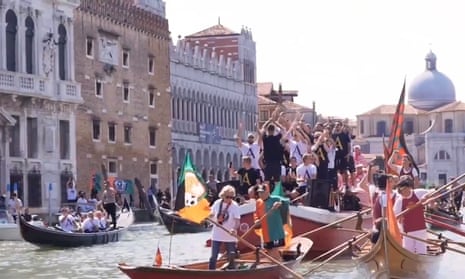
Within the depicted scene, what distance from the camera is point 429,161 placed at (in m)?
82.0

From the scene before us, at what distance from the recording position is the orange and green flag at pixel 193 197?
10594mm

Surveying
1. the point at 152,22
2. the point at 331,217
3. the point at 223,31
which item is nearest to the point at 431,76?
the point at 223,31

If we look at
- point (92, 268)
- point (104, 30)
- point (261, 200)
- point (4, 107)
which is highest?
point (104, 30)

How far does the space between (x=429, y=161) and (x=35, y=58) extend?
57.2 meters

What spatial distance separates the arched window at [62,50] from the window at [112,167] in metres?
4.29

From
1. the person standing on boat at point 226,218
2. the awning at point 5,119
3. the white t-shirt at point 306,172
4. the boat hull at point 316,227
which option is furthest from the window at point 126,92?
the person standing on boat at point 226,218

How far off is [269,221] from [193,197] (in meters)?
1.21

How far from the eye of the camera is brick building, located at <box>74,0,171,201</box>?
31.7 meters

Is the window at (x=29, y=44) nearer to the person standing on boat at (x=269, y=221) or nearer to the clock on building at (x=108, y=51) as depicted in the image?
the clock on building at (x=108, y=51)

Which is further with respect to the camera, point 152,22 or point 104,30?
point 152,22

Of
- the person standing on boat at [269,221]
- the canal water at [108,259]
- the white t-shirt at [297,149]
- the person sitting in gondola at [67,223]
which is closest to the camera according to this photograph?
the person standing on boat at [269,221]

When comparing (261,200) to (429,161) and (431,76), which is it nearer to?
(429,161)

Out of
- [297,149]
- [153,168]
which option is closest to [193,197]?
[297,149]

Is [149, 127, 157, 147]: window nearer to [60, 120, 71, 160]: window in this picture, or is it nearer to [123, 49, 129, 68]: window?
[123, 49, 129, 68]: window
